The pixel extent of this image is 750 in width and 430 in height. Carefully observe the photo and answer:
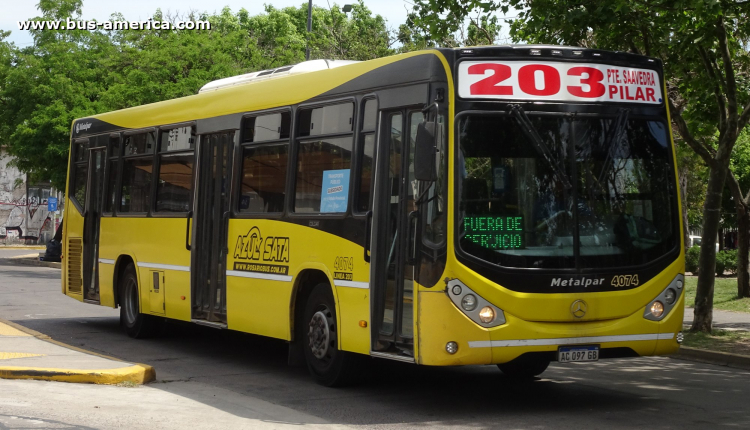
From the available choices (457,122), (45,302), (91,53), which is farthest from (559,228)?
(91,53)

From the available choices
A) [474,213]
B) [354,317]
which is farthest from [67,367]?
[474,213]

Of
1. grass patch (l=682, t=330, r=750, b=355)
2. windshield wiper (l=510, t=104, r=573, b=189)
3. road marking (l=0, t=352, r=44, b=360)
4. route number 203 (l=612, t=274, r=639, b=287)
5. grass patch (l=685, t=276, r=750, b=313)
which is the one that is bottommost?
road marking (l=0, t=352, r=44, b=360)

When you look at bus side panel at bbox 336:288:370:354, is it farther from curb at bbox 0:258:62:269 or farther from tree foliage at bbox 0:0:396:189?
curb at bbox 0:258:62:269

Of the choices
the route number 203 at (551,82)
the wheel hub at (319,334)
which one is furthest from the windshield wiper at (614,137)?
the wheel hub at (319,334)

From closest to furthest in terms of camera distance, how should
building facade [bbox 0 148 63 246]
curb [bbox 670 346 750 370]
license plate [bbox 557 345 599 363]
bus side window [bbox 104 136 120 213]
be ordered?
license plate [bbox 557 345 599 363] → curb [bbox 670 346 750 370] → bus side window [bbox 104 136 120 213] → building facade [bbox 0 148 63 246]

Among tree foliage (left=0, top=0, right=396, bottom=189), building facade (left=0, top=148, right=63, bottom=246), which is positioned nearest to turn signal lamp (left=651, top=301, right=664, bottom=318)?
tree foliage (left=0, top=0, right=396, bottom=189)

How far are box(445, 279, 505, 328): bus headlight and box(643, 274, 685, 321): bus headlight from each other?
1.50m

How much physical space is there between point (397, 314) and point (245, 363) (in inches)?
154

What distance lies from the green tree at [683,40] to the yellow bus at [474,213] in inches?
172

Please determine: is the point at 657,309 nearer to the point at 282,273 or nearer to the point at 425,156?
the point at 425,156

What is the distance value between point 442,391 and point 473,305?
2.06 m

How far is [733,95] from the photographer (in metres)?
14.4

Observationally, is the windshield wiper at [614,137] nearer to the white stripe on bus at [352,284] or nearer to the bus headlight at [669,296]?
the bus headlight at [669,296]

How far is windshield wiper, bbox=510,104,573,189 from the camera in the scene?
8500mm
